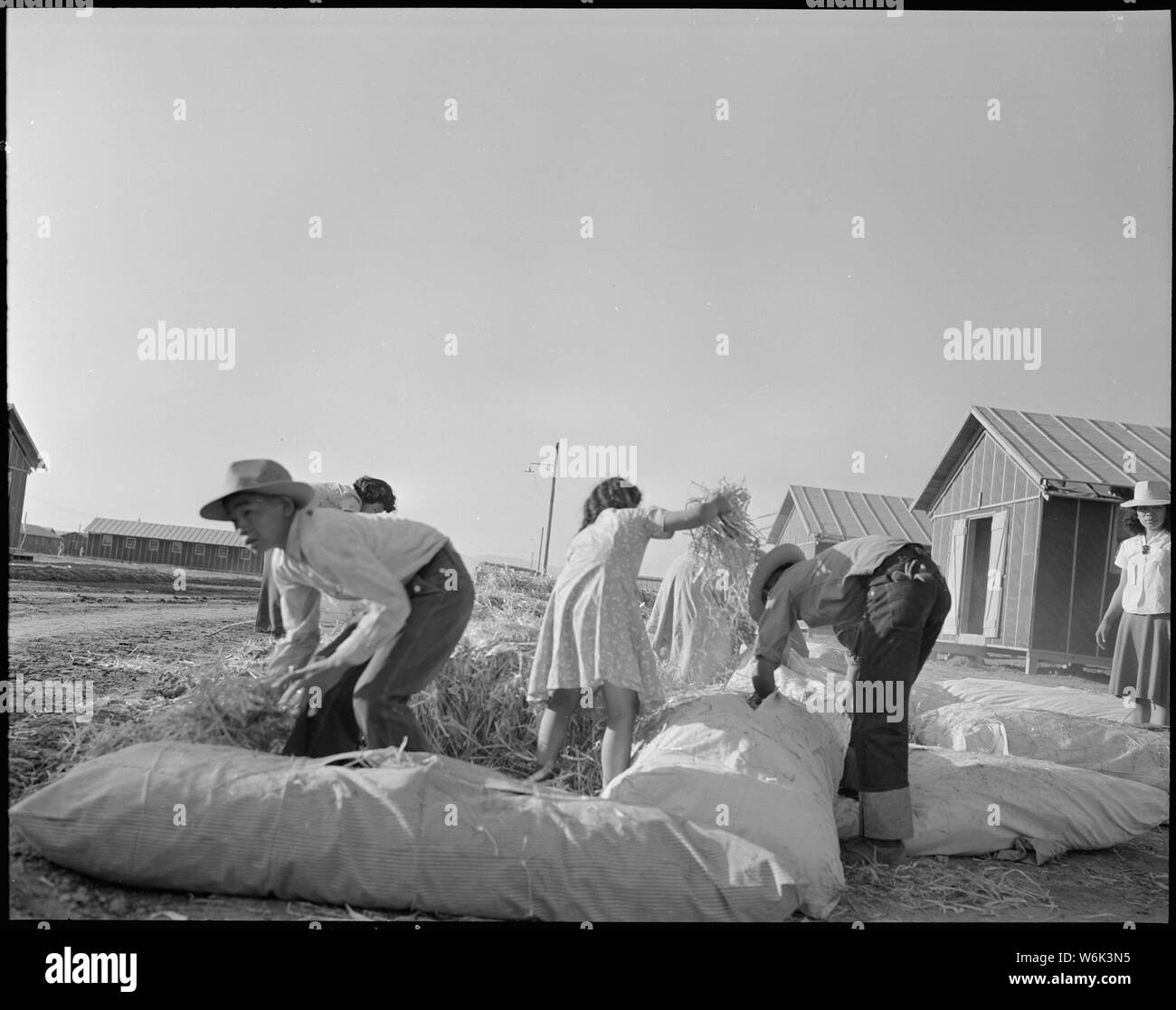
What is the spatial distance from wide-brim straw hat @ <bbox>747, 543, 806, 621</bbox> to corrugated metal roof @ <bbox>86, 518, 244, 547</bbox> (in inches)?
1246

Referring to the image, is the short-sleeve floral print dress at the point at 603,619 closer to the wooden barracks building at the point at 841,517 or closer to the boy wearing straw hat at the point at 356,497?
the boy wearing straw hat at the point at 356,497

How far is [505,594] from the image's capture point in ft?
21.7

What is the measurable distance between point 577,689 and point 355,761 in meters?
1.02

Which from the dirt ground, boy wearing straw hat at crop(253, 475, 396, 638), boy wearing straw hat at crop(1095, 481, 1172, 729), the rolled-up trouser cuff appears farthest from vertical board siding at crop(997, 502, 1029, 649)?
boy wearing straw hat at crop(253, 475, 396, 638)

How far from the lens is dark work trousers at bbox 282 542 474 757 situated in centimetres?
343

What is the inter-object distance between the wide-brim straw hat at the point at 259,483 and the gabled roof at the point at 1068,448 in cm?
1027

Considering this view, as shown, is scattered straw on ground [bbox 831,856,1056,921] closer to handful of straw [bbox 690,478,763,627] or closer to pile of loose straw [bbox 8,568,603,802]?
pile of loose straw [bbox 8,568,603,802]

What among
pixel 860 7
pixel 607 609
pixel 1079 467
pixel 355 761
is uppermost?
pixel 860 7

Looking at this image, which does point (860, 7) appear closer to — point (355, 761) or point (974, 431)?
point (355, 761)

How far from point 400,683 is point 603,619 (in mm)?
853

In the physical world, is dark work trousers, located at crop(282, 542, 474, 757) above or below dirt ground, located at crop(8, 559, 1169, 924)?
above

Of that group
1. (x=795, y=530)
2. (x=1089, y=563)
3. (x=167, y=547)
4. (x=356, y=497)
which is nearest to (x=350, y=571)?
(x=356, y=497)
